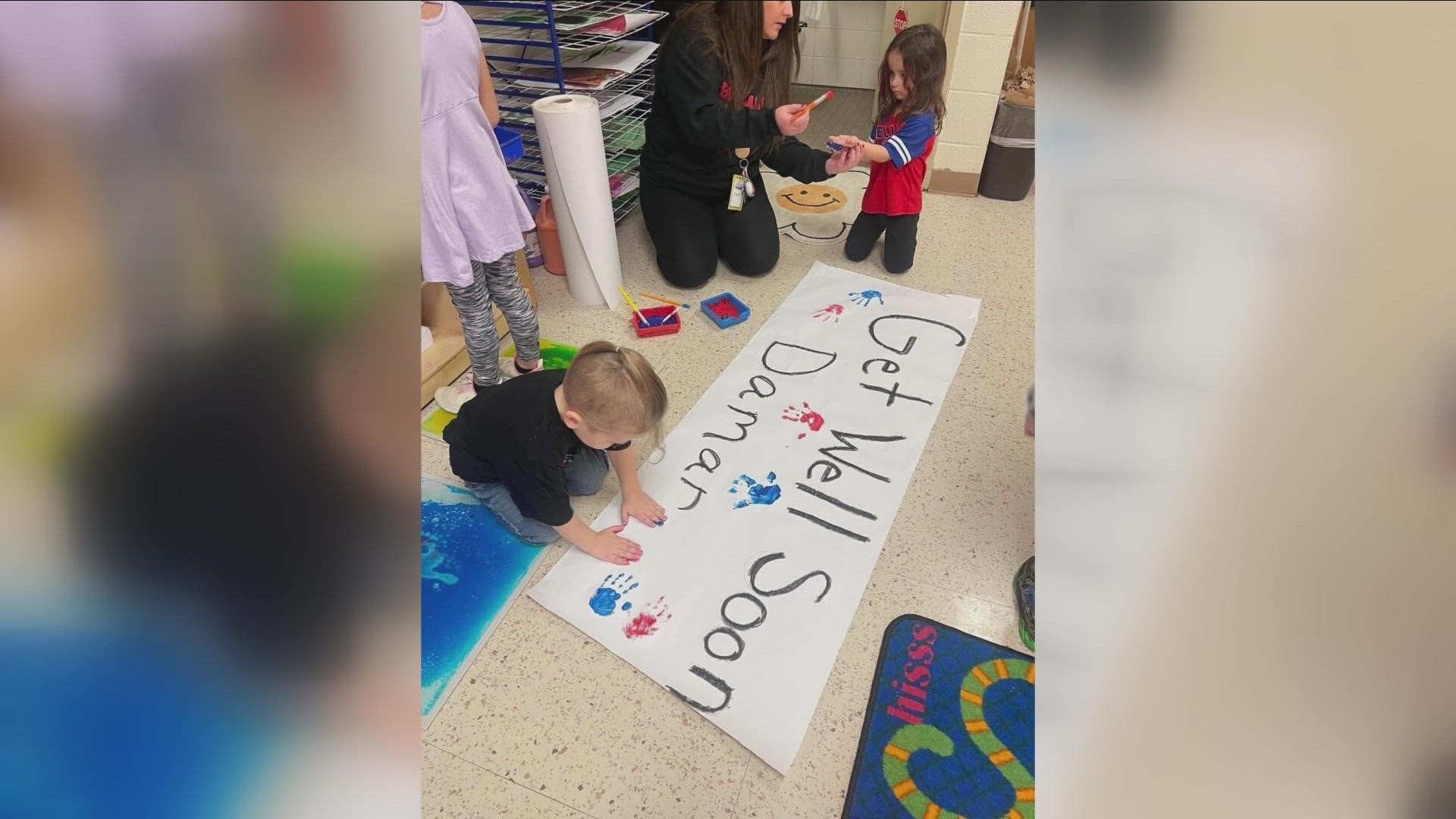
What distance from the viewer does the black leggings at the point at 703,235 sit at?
1598 mm

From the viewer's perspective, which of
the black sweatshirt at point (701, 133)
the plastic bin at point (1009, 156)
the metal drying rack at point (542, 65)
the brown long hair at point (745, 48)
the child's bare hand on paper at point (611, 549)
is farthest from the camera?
the plastic bin at point (1009, 156)

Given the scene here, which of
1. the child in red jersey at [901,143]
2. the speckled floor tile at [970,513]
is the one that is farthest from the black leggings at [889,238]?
the speckled floor tile at [970,513]

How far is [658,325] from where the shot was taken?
4.73 ft

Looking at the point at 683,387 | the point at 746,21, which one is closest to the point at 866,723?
the point at 683,387

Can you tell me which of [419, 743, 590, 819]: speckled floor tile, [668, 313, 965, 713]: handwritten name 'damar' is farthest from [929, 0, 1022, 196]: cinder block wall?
[419, 743, 590, 819]: speckled floor tile

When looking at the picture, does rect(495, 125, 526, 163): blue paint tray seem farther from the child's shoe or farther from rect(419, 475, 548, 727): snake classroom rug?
rect(419, 475, 548, 727): snake classroom rug

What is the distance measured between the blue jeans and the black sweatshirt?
28.6 inches

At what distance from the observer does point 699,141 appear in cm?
149

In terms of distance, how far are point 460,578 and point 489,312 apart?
458 millimetres

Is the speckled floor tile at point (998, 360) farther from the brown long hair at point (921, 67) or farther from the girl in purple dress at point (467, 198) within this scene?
the girl in purple dress at point (467, 198)

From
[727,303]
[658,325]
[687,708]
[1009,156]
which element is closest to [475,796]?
[687,708]

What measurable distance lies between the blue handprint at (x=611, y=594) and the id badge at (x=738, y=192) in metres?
0.93

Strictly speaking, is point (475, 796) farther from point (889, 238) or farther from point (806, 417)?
point (889, 238)

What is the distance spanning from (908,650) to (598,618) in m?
0.39
